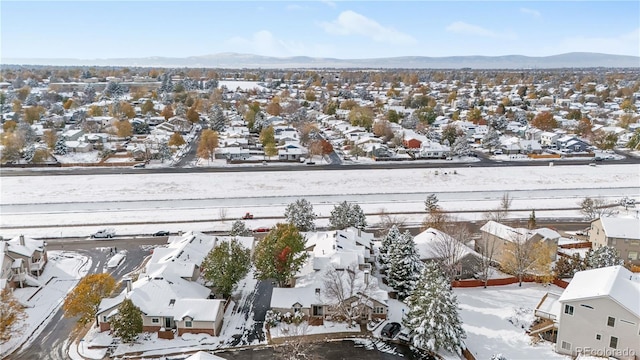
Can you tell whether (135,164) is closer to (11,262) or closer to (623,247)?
(11,262)

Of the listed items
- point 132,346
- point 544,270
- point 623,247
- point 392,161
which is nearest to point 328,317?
point 132,346

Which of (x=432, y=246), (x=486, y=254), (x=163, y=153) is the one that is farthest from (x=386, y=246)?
(x=163, y=153)

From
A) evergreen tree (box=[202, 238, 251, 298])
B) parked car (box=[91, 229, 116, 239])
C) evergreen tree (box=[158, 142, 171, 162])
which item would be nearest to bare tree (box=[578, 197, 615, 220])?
evergreen tree (box=[202, 238, 251, 298])

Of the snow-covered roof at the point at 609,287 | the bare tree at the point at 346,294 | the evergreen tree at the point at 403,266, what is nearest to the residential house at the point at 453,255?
the evergreen tree at the point at 403,266

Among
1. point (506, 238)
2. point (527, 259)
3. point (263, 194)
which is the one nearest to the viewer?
point (527, 259)

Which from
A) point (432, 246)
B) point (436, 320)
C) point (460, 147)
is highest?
point (460, 147)

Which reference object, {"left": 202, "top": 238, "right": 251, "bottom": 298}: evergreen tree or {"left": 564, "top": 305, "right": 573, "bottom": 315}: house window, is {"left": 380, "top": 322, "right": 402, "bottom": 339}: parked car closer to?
{"left": 564, "top": 305, "right": 573, "bottom": 315}: house window

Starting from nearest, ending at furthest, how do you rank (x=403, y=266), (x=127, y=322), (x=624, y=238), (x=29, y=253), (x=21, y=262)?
(x=127, y=322) < (x=403, y=266) < (x=21, y=262) < (x=29, y=253) < (x=624, y=238)

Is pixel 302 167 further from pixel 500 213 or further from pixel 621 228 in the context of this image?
pixel 621 228
